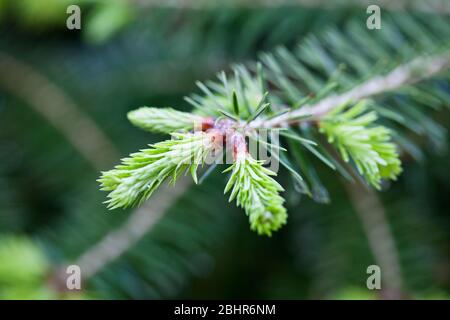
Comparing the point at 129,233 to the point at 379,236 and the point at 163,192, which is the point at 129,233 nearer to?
the point at 163,192

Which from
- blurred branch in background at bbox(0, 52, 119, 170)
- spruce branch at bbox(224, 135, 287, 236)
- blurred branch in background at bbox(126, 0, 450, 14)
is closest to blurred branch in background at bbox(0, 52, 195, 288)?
blurred branch in background at bbox(0, 52, 119, 170)

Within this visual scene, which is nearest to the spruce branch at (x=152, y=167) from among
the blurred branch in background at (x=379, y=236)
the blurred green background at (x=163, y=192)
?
the blurred green background at (x=163, y=192)

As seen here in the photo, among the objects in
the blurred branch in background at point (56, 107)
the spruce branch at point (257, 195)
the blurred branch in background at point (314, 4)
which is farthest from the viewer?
the blurred branch in background at point (56, 107)

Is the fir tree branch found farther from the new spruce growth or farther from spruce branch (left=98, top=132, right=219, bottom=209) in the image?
spruce branch (left=98, top=132, right=219, bottom=209)

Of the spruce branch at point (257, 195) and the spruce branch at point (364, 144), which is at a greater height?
the spruce branch at point (364, 144)

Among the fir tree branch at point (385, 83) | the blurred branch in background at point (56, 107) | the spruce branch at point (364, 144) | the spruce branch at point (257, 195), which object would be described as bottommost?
the spruce branch at point (257, 195)

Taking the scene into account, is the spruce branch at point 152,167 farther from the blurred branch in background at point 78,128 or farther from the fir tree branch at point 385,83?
the blurred branch in background at point 78,128

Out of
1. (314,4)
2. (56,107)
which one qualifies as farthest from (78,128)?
(314,4)

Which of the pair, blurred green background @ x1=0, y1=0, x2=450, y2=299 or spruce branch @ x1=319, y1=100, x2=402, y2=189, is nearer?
spruce branch @ x1=319, y1=100, x2=402, y2=189

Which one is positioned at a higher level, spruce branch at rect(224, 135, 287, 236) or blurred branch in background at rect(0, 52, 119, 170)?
blurred branch in background at rect(0, 52, 119, 170)

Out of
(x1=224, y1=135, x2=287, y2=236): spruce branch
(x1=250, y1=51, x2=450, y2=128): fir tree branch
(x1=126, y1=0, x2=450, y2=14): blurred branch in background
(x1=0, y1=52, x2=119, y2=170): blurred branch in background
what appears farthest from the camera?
(x1=0, y1=52, x2=119, y2=170): blurred branch in background
